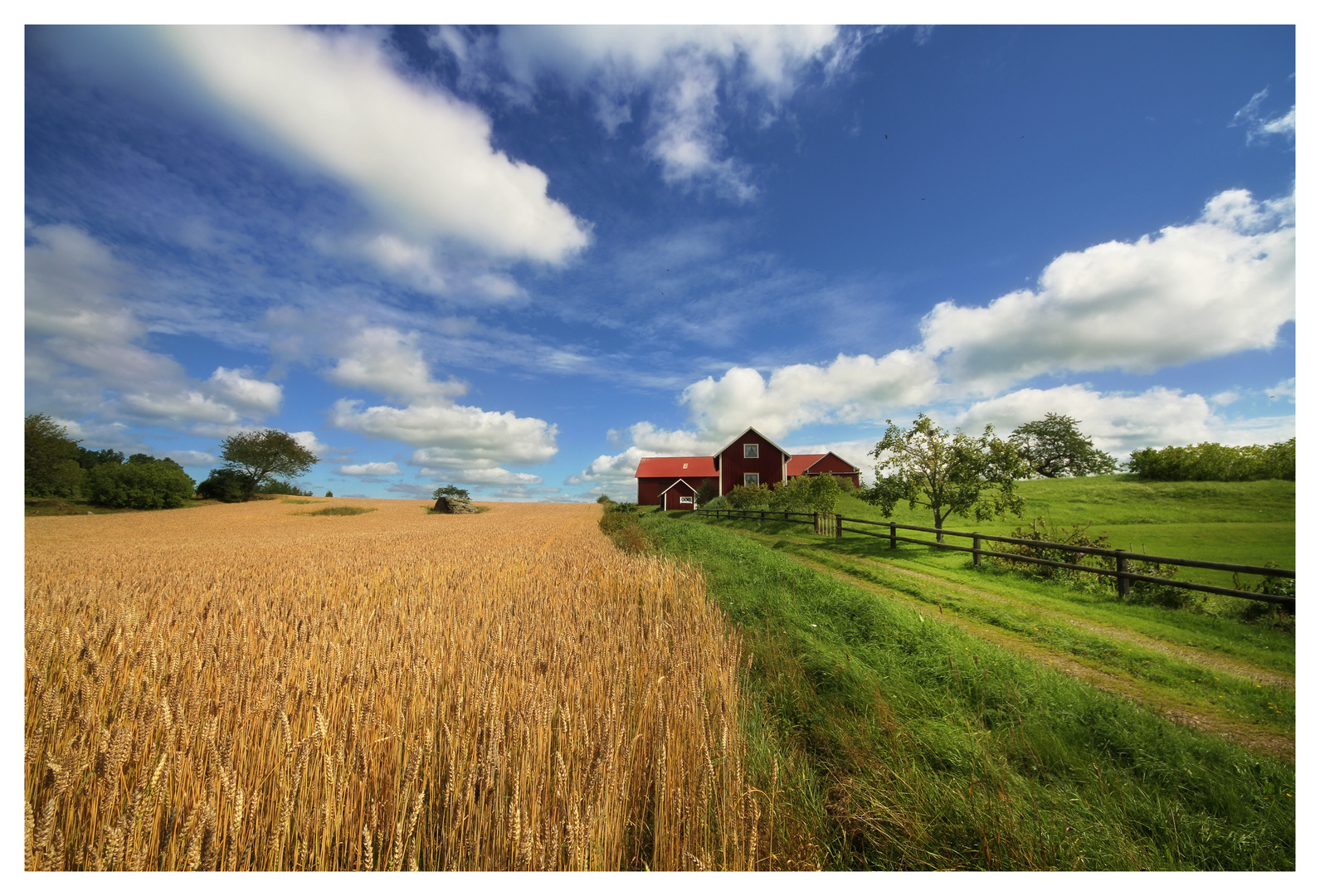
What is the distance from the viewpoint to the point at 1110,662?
6418mm

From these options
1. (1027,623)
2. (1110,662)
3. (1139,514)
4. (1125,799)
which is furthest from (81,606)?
(1139,514)

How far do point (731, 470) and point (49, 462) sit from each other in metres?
54.5

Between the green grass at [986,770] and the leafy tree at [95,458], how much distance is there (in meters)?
58.2

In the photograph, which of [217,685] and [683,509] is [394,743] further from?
[683,509]

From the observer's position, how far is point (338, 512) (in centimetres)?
4228

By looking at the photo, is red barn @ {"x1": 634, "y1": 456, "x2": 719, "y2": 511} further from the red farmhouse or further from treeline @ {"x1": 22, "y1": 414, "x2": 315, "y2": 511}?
→ treeline @ {"x1": 22, "y1": 414, "x2": 315, "y2": 511}

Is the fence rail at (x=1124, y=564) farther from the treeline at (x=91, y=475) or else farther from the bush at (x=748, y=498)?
the treeline at (x=91, y=475)

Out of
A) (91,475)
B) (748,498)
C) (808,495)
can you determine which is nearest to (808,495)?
(808,495)

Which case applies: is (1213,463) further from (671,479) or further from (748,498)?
(671,479)

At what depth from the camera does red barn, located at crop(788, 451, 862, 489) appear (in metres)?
46.2

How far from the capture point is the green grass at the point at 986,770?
2.79m

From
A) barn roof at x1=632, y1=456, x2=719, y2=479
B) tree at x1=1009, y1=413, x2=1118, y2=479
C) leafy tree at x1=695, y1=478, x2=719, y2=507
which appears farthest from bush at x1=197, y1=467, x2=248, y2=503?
tree at x1=1009, y1=413, x2=1118, y2=479

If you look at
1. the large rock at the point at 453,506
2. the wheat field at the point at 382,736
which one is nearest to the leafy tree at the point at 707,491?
the large rock at the point at 453,506

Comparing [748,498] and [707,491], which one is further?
[707,491]
